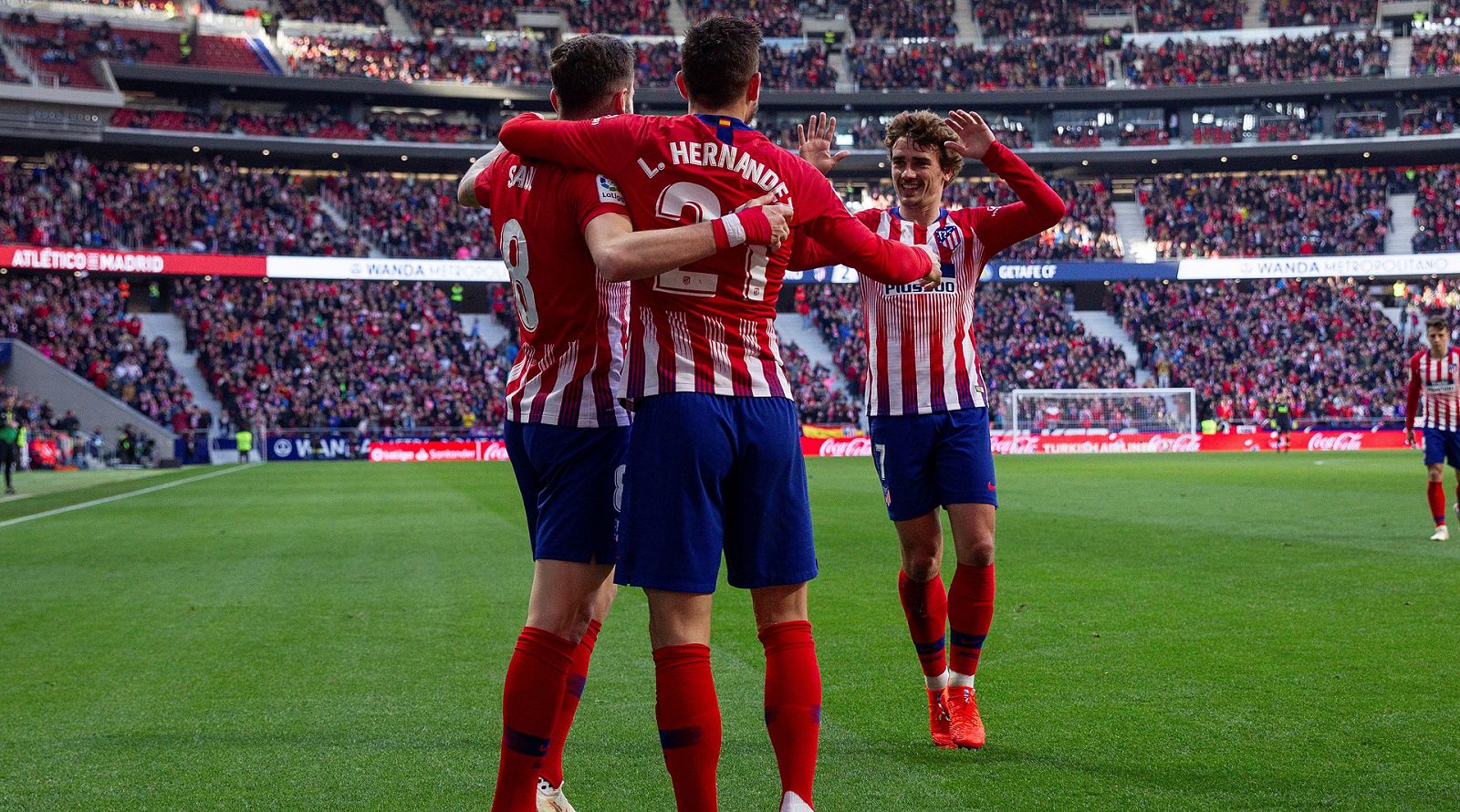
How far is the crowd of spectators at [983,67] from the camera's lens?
5544cm

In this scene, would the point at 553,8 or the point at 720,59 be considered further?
the point at 553,8

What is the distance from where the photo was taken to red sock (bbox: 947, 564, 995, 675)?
5172 millimetres

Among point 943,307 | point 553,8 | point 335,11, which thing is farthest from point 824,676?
point 553,8

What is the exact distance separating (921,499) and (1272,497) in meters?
14.8

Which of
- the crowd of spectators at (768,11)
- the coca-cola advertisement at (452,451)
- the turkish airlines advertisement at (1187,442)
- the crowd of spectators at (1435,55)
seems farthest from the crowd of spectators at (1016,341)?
the crowd of spectators at (1435,55)

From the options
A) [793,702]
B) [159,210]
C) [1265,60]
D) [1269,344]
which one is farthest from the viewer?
[1265,60]

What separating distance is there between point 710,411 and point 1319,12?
207 ft

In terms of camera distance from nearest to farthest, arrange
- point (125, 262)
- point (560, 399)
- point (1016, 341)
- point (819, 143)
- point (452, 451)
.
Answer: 1. point (560, 399)
2. point (819, 143)
3. point (452, 451)
4. point (125, 262)
5. point (1016, 341)

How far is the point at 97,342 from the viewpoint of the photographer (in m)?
40.7

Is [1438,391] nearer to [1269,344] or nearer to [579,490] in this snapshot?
[579,490]

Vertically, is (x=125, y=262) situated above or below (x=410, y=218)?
below

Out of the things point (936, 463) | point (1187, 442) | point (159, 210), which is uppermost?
point (159, 210)

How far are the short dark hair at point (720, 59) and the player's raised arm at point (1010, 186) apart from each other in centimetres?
178

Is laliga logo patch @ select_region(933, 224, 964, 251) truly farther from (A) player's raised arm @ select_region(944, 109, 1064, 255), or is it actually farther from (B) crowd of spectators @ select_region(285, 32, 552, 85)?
(B) crowd of spectators @ select_region(285, 32, 552, 85)
